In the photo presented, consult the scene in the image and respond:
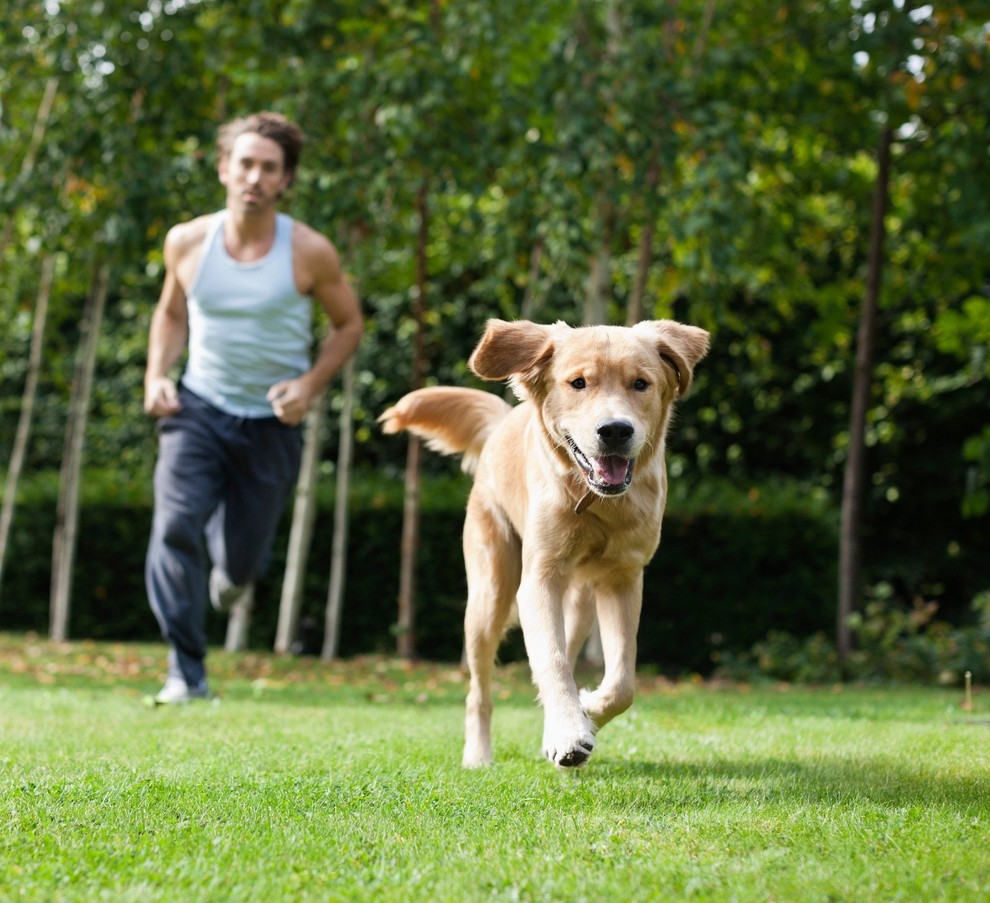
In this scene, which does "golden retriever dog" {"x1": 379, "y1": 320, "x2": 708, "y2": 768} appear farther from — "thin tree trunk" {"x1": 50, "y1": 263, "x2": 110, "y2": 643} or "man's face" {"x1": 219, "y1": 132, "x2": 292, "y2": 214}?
"thin tree trunk" {"x1": 50, "y1": 263, "x2": 110, "y2": 643}

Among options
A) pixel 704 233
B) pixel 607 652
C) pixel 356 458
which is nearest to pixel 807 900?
pixel 607 652

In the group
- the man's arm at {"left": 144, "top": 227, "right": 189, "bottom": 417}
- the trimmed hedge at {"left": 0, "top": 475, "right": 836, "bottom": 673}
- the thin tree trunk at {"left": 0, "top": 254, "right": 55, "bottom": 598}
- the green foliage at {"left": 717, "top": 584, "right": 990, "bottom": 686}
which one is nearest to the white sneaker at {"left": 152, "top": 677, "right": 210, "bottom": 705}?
the man's arm at {"left": 144, "top": 227, "right": 189, "bottom": 417}

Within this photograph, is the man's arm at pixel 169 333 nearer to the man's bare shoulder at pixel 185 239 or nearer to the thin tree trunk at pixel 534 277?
the man's bare shoulder at pixel 185 239

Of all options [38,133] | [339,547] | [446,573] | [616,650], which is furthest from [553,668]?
[38,133]

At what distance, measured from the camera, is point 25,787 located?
3285mm

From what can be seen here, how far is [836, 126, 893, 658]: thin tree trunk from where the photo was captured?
962cm

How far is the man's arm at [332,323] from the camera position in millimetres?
5898

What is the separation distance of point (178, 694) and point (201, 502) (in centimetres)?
93

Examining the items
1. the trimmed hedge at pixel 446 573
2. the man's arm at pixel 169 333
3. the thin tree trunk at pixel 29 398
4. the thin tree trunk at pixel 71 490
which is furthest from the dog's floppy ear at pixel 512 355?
the thin tree trunk at pixel 29 398

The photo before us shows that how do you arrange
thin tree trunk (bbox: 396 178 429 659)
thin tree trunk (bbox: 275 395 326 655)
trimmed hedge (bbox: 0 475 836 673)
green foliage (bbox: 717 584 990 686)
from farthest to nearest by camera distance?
trimmed hedge (bbox: 0 475 836 673) → thin tree trunk (bbox: 275 395 326 655) → thin tree trunk (bbox: 396 178 429 659) → green foliage (bbox: 717 584 990 686)

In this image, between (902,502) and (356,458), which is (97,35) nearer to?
(356,458)

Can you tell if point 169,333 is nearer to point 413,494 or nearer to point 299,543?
point 413,494

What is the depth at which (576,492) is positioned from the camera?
3744 millimetres

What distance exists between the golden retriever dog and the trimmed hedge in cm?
578
